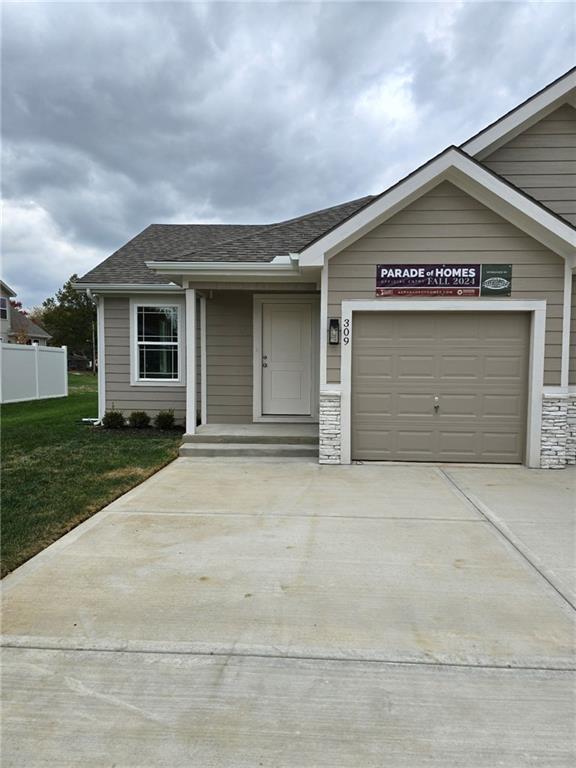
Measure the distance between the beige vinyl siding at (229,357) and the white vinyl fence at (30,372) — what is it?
9.56 metres

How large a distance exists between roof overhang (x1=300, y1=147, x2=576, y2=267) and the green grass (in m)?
3.82

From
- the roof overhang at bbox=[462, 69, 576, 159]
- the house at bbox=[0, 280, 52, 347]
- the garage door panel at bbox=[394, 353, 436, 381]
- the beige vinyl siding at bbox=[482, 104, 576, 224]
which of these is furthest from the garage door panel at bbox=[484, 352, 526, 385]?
the house at bbox=[0, 280, 52, 347]

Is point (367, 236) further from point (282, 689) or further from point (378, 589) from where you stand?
point (282, 689)

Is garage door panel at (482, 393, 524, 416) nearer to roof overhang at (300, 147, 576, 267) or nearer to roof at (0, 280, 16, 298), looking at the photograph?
roof overhang at (300, 147, 576, 267)

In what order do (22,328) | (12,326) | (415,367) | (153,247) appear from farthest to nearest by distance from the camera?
(22,328) < (12,326) < (153,247) < (415,367)

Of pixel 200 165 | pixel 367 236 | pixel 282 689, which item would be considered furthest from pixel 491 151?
pixel 200 165

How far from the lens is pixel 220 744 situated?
1.91 metres

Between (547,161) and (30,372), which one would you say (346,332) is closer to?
(547,161)

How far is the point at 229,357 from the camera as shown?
912cm

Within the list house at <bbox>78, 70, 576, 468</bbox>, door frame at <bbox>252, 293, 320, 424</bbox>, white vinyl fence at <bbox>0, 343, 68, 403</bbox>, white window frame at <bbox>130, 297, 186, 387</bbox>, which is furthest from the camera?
white vinyl fence at <bbox>0, 343, 68, 403</bbox>

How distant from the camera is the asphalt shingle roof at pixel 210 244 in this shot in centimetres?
772

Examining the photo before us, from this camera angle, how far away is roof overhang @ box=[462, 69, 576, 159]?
24.0ft

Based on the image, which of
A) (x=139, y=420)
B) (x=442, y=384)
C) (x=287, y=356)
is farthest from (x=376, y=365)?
(x=139, y=420)

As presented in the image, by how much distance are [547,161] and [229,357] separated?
20.7 feet
